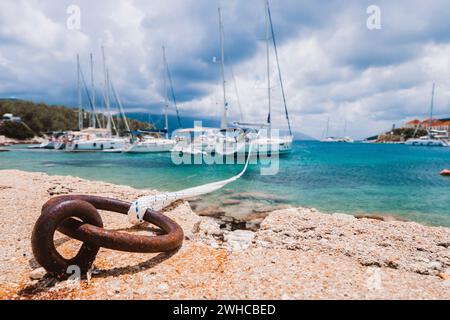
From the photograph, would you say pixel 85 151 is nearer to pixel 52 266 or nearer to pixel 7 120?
pixel 52 266

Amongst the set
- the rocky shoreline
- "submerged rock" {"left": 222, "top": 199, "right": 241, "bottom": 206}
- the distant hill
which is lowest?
→ "submerged rock" {"left": 222, "top": 199, "right": 241, "bottom": 206}

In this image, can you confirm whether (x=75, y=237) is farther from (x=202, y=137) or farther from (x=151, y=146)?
(x=151, y=146)

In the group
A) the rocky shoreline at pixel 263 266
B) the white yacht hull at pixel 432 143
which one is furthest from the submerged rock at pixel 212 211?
the white yacht hull at pixel 432 143

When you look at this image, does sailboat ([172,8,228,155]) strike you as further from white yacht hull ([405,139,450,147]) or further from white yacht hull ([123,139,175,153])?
white yacht hull ([405,139,450,147])

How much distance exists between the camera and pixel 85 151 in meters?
47.0

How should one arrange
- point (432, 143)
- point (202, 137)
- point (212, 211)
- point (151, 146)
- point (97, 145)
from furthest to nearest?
point (432, 143) → point (97, 145) → point (151, 146) → point (202, 137) → point (212, 211)

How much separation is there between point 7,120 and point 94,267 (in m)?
106

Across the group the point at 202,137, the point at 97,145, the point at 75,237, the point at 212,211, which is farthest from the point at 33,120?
the point at 75,237

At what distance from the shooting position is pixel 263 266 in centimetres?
384

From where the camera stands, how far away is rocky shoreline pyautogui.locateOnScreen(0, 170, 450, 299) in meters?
3.09

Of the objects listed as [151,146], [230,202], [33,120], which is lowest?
[230,202]

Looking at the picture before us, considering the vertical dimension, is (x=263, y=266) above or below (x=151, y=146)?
below

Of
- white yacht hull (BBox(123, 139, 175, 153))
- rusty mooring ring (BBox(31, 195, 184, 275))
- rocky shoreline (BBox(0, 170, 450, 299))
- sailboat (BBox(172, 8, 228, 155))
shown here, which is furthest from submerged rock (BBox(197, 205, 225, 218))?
white yacht hull (BBox(123, 139, 175, 153))

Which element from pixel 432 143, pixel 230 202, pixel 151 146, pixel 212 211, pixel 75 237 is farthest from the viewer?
pixel 432 143
